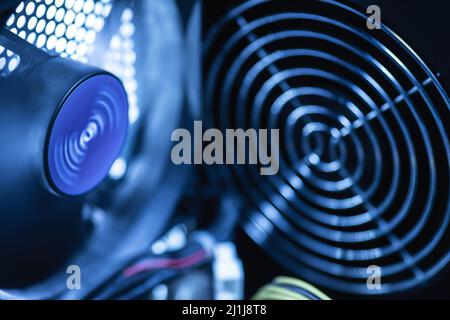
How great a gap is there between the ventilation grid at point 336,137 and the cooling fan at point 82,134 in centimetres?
9

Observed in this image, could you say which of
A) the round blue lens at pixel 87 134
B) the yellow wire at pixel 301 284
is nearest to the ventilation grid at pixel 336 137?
the yellow wire at pixel 301 284

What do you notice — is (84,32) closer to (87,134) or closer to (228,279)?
(87,134)

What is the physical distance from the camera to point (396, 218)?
2.62 ft

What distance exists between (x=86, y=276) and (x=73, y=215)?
0.09m

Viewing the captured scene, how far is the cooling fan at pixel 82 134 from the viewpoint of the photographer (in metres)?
0.64

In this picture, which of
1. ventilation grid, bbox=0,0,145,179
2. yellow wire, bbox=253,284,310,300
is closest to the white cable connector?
yellow wire, bbox=253,284,310,300

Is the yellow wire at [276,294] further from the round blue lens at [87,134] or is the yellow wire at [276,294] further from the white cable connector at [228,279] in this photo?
the round blue lens at [87,134]

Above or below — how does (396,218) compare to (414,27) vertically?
below

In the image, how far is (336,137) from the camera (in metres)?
0.83

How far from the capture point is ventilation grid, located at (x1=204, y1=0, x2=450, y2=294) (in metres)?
0.72

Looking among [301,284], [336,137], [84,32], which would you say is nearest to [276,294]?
[301,284]

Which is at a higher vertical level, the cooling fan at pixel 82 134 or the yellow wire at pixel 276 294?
the cooling fan at pixel 82 134
